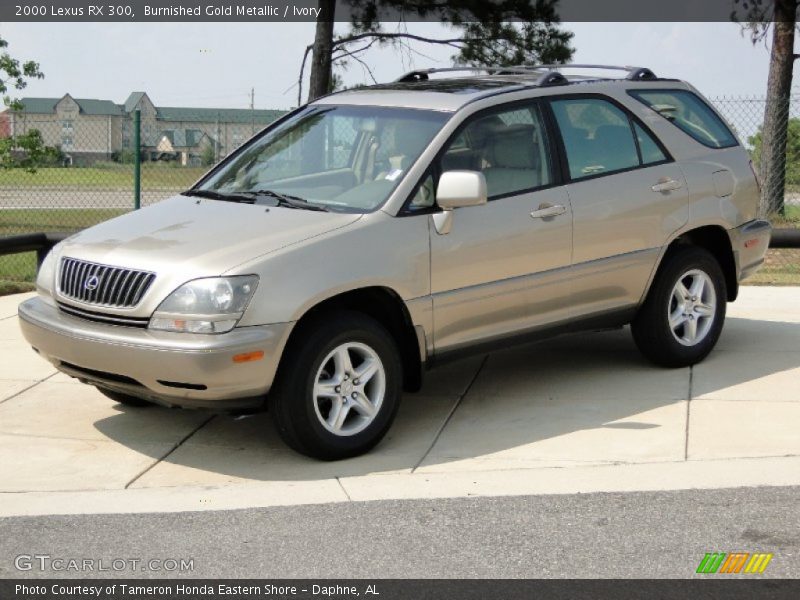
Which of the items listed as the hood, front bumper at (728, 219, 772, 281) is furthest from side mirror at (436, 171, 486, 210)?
front bumper at (728, 219, 772, 281)

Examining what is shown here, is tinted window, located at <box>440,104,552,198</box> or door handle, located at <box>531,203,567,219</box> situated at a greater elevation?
tinted window, located at <box>440,104,552,198</box>

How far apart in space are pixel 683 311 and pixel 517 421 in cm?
166

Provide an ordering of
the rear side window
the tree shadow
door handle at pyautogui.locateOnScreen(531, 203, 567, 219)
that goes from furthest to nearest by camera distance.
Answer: the rear side window → door handle at pyautogui.locateOnScreen(531, 203, 567, 219) → the tree shadow

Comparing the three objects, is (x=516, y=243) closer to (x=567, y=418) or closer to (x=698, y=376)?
(x=567, y=418)

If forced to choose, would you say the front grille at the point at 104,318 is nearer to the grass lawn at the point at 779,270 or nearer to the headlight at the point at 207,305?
the headlight at the point at 207,305

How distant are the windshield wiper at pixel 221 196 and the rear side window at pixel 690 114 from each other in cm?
268

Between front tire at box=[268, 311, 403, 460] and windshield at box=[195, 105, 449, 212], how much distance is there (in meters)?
0.75

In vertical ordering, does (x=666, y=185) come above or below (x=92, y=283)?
above

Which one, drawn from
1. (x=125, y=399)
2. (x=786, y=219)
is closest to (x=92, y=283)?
(x=125, y=399)

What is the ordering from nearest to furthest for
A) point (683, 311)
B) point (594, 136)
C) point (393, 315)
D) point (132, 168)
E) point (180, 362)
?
point (180, 362) → point (393, 315) → point (594, 136) → point (683, 311) → point (132, 168)

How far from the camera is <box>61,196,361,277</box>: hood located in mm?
6176

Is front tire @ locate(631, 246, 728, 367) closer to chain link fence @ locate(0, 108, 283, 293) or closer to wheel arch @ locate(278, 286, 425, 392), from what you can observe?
wheel arch @ locate(278, 286, 425, 392)

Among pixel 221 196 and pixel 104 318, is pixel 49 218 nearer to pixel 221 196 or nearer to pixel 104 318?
pixel 221 196

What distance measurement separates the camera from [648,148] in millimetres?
8000
